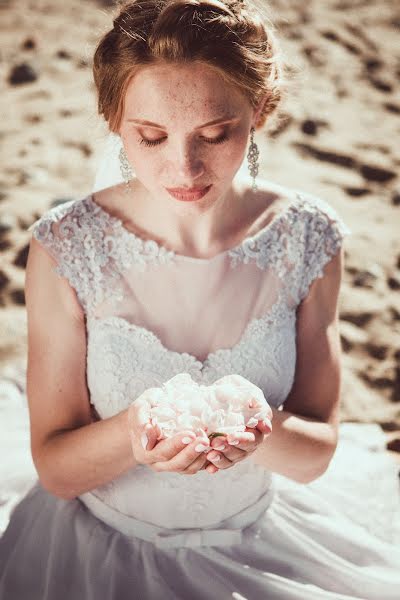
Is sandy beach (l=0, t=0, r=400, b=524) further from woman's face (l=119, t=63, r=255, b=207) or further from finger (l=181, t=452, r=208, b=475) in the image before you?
finger (l=181, t=452, r=208, b=475)

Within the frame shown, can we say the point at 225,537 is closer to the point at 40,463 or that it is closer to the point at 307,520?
the point at 307,520

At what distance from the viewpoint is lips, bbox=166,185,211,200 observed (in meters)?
1.84

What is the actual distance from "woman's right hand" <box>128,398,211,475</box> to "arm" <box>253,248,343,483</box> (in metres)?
0.58

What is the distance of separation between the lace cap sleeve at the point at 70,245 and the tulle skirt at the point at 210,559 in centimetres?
69

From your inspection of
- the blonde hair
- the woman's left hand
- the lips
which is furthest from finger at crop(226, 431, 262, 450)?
the blonde hair

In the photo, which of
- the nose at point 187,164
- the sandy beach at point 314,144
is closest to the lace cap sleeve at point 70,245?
the nose at point 187,164

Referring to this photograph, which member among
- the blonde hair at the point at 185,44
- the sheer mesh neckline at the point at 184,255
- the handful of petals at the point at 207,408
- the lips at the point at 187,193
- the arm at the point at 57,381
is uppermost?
the blonde hair at the point at 185,44

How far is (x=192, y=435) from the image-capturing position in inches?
60.0

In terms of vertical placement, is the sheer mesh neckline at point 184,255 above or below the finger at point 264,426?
above

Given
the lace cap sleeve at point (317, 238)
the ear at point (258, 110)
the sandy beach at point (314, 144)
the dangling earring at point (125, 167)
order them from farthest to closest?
1. the sandy beach at point (314, 144)
2. the lace cap sleeve at point (317, 238)
3. the dangling earring at point (125, 167)
4. the ear at point (258, 110)

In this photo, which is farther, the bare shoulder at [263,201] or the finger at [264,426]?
the bare shoulder at [263,201]

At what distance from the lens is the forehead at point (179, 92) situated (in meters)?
→ 1.76

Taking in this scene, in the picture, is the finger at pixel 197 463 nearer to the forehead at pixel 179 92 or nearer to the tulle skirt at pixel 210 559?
the tulle skirt at pixel 210 559

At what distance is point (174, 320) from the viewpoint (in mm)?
2148
